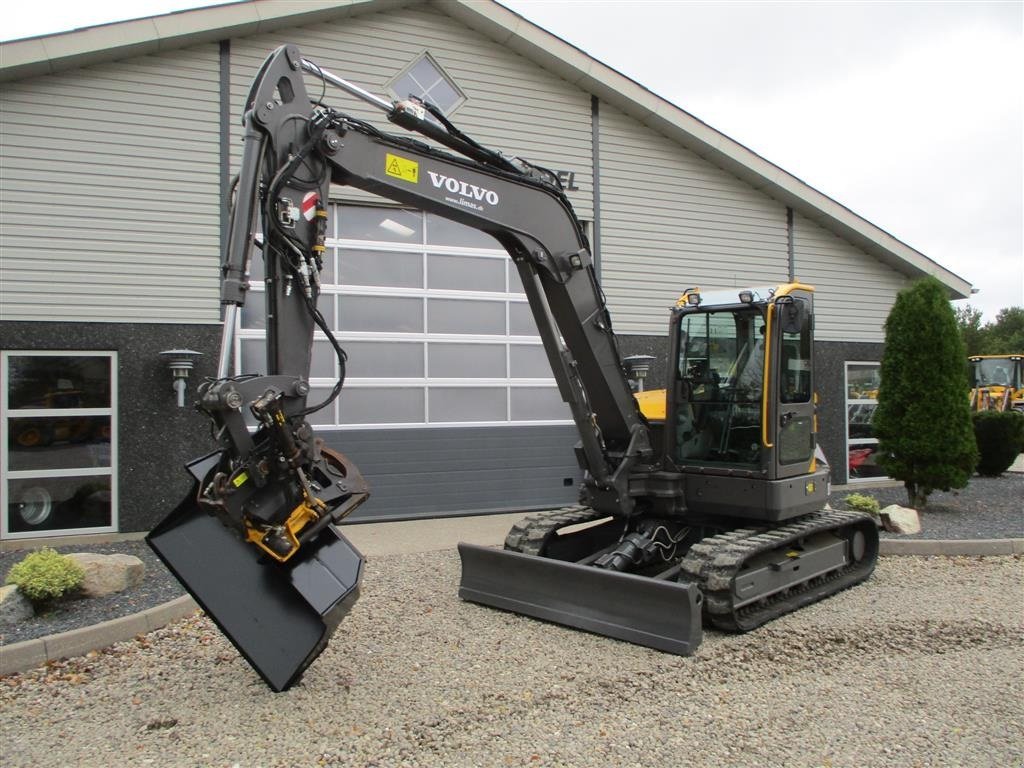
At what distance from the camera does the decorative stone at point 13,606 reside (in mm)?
5527

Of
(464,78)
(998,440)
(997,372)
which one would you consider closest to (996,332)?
(997,372)

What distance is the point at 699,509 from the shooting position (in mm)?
6684

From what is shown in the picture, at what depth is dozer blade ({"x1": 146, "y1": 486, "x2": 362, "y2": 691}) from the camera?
434cm

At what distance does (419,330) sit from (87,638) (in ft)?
20.3

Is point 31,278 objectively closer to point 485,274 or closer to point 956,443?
point 485,274

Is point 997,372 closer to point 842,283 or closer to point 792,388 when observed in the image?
point 842,283

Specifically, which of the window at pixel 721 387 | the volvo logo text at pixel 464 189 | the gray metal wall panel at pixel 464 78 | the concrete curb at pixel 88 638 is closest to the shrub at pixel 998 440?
the gray metal wall panel at pixel 464 78

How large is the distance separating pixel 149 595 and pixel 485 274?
21.2ft

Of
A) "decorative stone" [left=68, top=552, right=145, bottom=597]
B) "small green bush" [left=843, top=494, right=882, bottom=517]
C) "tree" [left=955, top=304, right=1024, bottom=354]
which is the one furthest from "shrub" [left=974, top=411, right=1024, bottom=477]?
"tree" [left=955, top=304, right=1024, bottom=354]

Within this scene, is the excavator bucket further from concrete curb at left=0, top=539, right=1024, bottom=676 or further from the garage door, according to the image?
the garage door

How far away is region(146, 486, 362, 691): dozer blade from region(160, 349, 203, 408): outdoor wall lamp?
200 inches

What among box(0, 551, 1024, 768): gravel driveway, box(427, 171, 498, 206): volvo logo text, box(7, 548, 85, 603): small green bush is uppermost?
box(427, 171, 498, 206): volvo logo text

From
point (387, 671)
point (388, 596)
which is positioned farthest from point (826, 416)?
point (387, 671)

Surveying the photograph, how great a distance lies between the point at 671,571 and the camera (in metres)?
6.07
